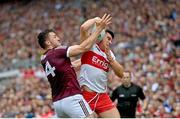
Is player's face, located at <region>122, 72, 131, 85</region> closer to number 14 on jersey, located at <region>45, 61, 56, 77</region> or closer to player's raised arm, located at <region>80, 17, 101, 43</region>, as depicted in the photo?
player's raised arm, located at <region>80, 17, 101, 43</region>

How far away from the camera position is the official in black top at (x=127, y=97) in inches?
457

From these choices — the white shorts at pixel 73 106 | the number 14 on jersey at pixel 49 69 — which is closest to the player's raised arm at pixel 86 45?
the number 14 on jersey at pixel 49 69

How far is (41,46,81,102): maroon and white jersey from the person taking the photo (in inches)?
289

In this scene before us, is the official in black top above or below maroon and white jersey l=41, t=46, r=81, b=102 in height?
below

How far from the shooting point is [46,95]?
59.6 feet

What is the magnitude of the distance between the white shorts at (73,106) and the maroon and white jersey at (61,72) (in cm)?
7

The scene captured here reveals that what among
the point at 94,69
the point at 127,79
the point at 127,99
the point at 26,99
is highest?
the point at 94,69

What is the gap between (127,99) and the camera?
11664 millimetres

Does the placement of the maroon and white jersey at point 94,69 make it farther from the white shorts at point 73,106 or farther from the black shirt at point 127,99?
the black shirt at point 127,99

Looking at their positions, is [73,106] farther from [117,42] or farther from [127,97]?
[117,42]

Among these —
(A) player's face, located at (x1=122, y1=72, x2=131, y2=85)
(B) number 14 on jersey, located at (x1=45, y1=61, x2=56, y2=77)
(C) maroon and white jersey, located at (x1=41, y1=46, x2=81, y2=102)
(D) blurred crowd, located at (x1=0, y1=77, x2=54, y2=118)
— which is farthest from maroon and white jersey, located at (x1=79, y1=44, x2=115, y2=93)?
(D) blurred crowd, located at (x1=0, y1=77, x2=54, y2=118)

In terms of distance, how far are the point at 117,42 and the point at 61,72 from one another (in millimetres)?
13864

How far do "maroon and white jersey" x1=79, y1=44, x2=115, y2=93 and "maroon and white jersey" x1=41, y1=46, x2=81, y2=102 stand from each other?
0.75 m

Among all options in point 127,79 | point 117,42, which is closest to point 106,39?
point 127,79
